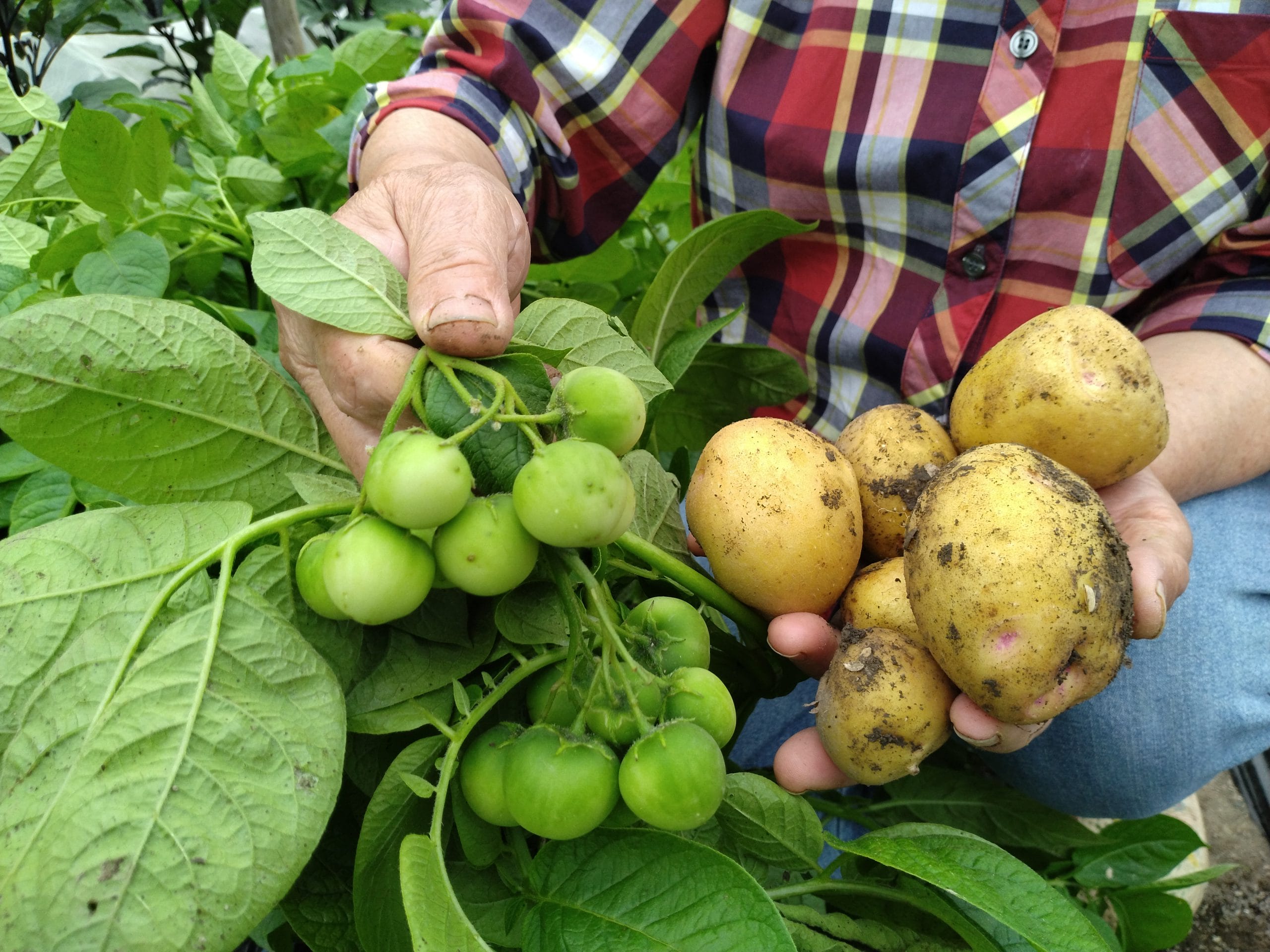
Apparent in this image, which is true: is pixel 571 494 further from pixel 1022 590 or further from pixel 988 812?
pixel 988 812

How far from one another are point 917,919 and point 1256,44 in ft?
3.71

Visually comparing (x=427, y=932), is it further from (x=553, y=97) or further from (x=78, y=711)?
(x=553, y=97)

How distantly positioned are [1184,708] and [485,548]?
1.02 meters

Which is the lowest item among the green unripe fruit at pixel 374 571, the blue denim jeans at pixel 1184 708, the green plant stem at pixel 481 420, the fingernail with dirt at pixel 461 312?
the blue denim jeans at pixel 1184 708

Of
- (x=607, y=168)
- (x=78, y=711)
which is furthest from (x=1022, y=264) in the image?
(x=78, y=711)

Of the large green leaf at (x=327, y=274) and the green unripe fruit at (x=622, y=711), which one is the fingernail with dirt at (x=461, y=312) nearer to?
the large green leaf at (x=327, y=274)

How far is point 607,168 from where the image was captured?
148 cm

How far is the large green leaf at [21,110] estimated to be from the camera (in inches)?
51.7

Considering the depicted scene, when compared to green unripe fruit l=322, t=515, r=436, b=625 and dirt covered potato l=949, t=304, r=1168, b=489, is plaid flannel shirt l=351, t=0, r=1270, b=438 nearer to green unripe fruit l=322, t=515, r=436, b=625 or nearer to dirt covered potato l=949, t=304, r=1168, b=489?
dirt covered potato l=949, t=304, r=1168, b=489

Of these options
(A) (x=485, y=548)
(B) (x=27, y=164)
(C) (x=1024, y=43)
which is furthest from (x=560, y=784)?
(B) (x=27, y=164)

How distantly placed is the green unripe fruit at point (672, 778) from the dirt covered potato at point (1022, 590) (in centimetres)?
28

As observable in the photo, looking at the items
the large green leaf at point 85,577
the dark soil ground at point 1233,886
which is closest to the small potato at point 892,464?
the large green leaf at point 85,577

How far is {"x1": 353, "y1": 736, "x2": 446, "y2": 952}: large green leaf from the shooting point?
2.30ft

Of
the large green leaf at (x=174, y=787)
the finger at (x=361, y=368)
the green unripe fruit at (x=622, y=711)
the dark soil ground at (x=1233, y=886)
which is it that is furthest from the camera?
the dark soil ground at (x=1233, y=886)
